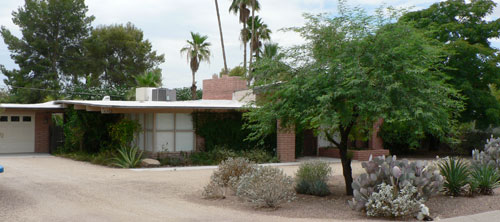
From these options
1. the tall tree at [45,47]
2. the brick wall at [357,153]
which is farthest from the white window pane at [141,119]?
the tall tree at [45,47]

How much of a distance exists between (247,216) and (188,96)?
109 ft

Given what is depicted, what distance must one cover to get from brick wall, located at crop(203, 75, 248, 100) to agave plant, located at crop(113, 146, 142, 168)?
9284mm

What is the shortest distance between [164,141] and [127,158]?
2.13 metres

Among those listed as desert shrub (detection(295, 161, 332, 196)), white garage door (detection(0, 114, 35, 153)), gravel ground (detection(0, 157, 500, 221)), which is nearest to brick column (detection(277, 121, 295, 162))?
gravel ground (detection(0, 157, 500, 221))

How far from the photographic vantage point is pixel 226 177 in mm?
11234

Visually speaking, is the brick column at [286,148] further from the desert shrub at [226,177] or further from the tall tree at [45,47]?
the tall tree at [45,47]

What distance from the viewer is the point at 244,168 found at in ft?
37.1

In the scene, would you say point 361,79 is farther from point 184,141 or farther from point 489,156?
point 184,141

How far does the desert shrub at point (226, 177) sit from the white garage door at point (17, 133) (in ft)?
54.2

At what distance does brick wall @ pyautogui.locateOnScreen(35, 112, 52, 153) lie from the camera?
2453 cm

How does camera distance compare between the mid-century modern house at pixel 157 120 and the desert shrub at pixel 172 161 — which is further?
the mid-century modern house at pixel 157 120

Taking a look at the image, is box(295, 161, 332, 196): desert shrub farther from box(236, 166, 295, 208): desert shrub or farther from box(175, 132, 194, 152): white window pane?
box(175, 132, 194, 152): white window pane

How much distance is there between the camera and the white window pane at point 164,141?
18.9 meters

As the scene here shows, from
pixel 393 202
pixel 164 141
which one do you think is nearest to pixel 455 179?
pixel 393 202
